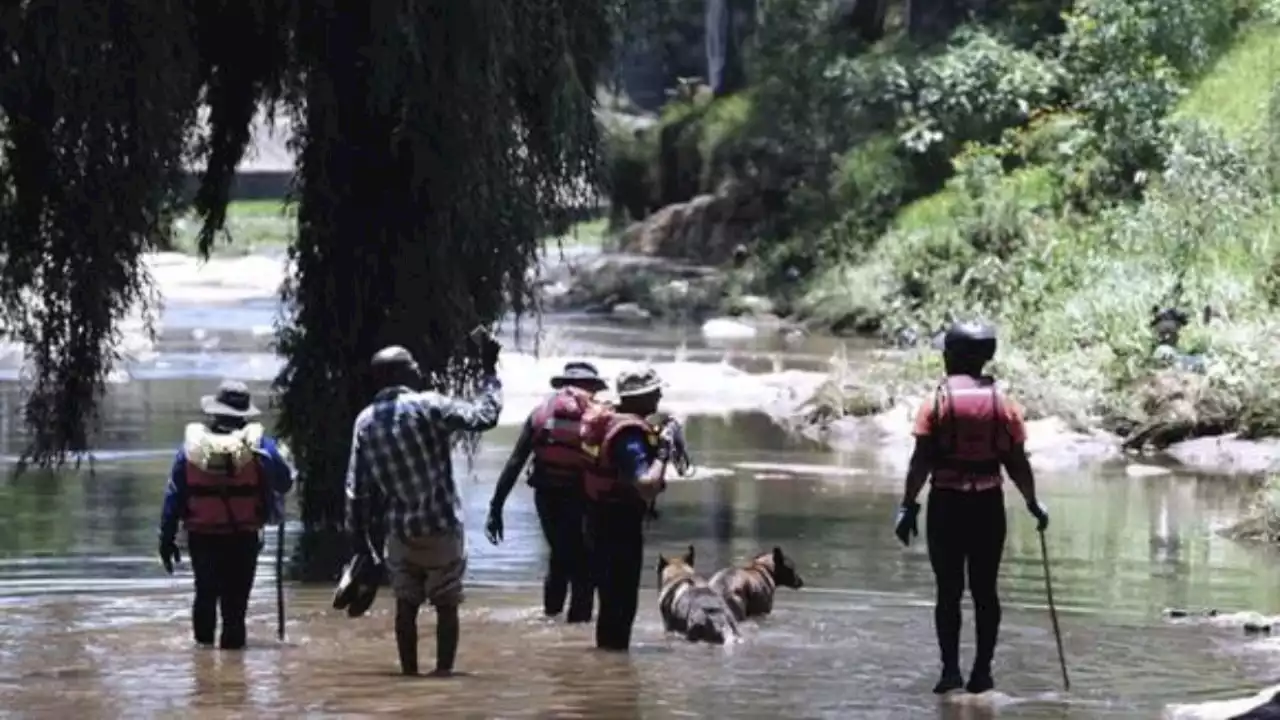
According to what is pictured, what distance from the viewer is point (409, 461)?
12688 millimetres

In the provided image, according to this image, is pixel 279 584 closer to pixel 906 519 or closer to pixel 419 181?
pixel 906 519

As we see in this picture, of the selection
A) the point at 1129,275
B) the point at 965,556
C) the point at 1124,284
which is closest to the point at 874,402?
the point at 1124,284

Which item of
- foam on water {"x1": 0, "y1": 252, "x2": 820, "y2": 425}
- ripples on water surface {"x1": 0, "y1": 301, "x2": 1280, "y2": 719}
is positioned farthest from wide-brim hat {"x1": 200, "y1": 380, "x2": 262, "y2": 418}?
foam on water {"x1": 0, "y1": 252, "x2": 820, "y2": 425}

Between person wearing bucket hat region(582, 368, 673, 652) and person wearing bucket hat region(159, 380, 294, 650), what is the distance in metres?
1.62

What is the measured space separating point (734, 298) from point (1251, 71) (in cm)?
1110

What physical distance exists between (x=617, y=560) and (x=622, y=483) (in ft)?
1.51

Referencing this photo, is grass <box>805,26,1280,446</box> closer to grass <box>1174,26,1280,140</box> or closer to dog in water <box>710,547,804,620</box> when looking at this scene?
A: grass <box>1174,26,1280,140</box>

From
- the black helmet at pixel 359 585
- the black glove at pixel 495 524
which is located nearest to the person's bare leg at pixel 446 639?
the black helmet at pixel 359 585

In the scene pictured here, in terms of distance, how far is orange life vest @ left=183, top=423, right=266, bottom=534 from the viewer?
13.6 metres

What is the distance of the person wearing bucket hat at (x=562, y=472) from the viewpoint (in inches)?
576

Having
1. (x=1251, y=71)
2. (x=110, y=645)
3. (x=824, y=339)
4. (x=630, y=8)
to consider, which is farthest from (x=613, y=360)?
(x=110, y=645)

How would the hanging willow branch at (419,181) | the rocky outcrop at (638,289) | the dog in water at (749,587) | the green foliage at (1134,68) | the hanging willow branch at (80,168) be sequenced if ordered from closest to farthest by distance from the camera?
1. the dog in water at (749,587)
2. the hanging willow branch at (80,168)
3. the hanging willow branch at (419,181)
4. the green foliage at (1134,68)
5. the rocky outcrop at (638,289)

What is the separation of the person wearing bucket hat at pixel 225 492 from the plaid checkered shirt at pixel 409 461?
100cm

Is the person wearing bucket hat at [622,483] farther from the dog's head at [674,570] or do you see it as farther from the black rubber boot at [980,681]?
the black rubber boot at [980,681]
